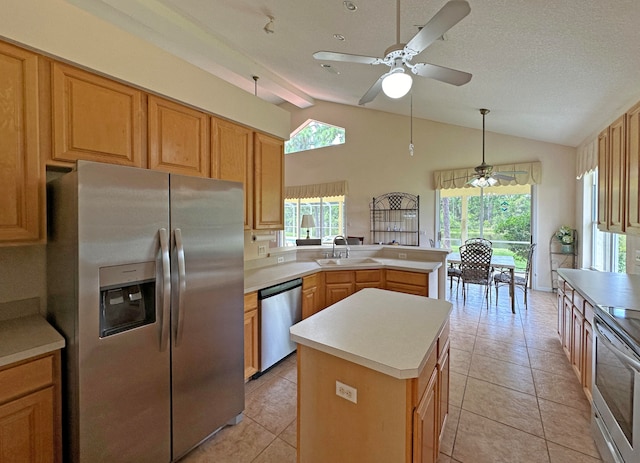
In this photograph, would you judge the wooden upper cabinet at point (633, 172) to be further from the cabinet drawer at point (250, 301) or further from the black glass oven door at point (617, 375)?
the cabinet drawer at point (250, 301)

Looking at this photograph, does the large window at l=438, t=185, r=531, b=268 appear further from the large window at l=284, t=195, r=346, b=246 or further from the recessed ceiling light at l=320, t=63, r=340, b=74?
the recessed ceiling light at l=320, t=63, r=340, b=74

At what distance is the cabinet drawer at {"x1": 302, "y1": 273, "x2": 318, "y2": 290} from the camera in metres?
2.99

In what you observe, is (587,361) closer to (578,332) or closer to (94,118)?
(578,332)

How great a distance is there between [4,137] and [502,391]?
366cm

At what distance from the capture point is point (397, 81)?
5.78 feet

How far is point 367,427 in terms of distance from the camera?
1.13 metres

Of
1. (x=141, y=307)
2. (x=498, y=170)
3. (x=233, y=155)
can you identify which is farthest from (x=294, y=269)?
(x=498, y=170)

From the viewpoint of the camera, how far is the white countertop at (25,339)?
3.91 ft

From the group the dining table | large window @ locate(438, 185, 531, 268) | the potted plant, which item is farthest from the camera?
large window @ locate(438, 185, 531, 268)

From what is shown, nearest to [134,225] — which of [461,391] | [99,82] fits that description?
[99,82]

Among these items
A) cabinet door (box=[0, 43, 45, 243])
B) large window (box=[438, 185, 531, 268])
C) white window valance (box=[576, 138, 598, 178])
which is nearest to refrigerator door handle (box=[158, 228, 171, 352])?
cabinet door (box=[0, 43, 45, 243])

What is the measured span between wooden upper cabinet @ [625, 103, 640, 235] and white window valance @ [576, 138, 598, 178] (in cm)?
233

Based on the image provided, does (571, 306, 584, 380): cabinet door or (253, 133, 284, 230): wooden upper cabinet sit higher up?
(253, 133, 284, 230): wooden upper cabinet

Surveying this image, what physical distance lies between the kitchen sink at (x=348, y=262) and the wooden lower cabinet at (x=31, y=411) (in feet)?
8.22
